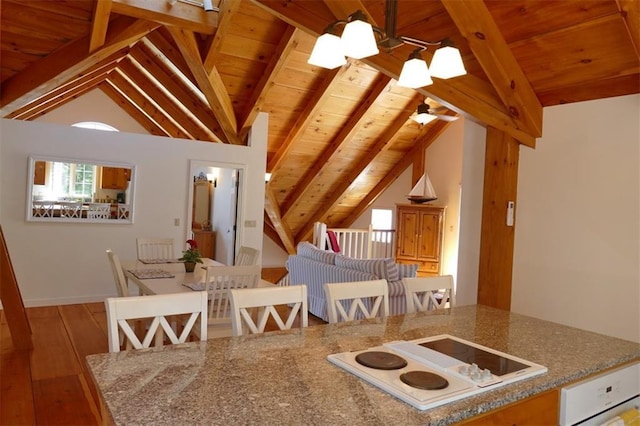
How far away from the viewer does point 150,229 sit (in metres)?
→ 6.07

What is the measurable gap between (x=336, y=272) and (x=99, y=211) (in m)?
3.23

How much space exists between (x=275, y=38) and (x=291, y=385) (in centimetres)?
463

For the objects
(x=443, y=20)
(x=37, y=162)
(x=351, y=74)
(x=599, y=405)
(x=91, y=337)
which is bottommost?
(x=91, y=337)

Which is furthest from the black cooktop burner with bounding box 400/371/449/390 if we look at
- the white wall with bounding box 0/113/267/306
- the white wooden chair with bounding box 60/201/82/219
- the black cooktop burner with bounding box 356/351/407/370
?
the white wooden chair with bounding box 60/201/82/219

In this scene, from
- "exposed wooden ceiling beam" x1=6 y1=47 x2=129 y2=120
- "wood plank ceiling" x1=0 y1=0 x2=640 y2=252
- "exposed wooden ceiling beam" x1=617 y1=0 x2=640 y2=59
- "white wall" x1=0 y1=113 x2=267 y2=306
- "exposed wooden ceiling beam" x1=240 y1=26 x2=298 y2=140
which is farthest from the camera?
"exposed wooden ceiling beam" x1=6 y1=47 x2=129 y2=120

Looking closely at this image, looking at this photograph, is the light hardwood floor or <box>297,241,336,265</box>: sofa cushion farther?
<box>297,241,336,265</box>: sofa cushion

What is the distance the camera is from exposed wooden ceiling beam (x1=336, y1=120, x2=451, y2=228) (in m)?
8.87

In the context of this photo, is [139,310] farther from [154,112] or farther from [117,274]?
[154,112]

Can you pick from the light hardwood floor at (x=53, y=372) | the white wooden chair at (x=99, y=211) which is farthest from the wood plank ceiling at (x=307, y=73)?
the light hardwood floor at (x=53, y=372)

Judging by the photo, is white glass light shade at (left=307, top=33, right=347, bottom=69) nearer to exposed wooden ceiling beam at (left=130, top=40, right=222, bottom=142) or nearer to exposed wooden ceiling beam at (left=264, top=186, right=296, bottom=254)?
exposed wooden ceiling beam at (left=130, top=40, right=222, bottom=142)

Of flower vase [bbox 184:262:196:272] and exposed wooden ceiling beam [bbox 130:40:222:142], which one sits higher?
exposed wooden ceiling beam [bbox 130:40:222:142]

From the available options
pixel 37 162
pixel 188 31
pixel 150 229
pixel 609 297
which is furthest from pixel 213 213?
pixel 609 297

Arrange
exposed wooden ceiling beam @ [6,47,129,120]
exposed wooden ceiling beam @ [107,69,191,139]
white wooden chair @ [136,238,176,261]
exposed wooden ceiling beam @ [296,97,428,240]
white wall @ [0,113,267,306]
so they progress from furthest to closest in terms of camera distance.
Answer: exposed wooden ceiling beam @ [107,69,191,139]
exposed wooden ceiling beam @ [296,97,428,240]
exposed wooden ceiling beam @ [6,47,129,120]
white wall @ [0,113,267,306]
white wooden chair @ [136,238,176,261]

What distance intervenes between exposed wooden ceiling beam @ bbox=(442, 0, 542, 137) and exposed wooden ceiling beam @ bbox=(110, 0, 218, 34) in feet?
9.08
